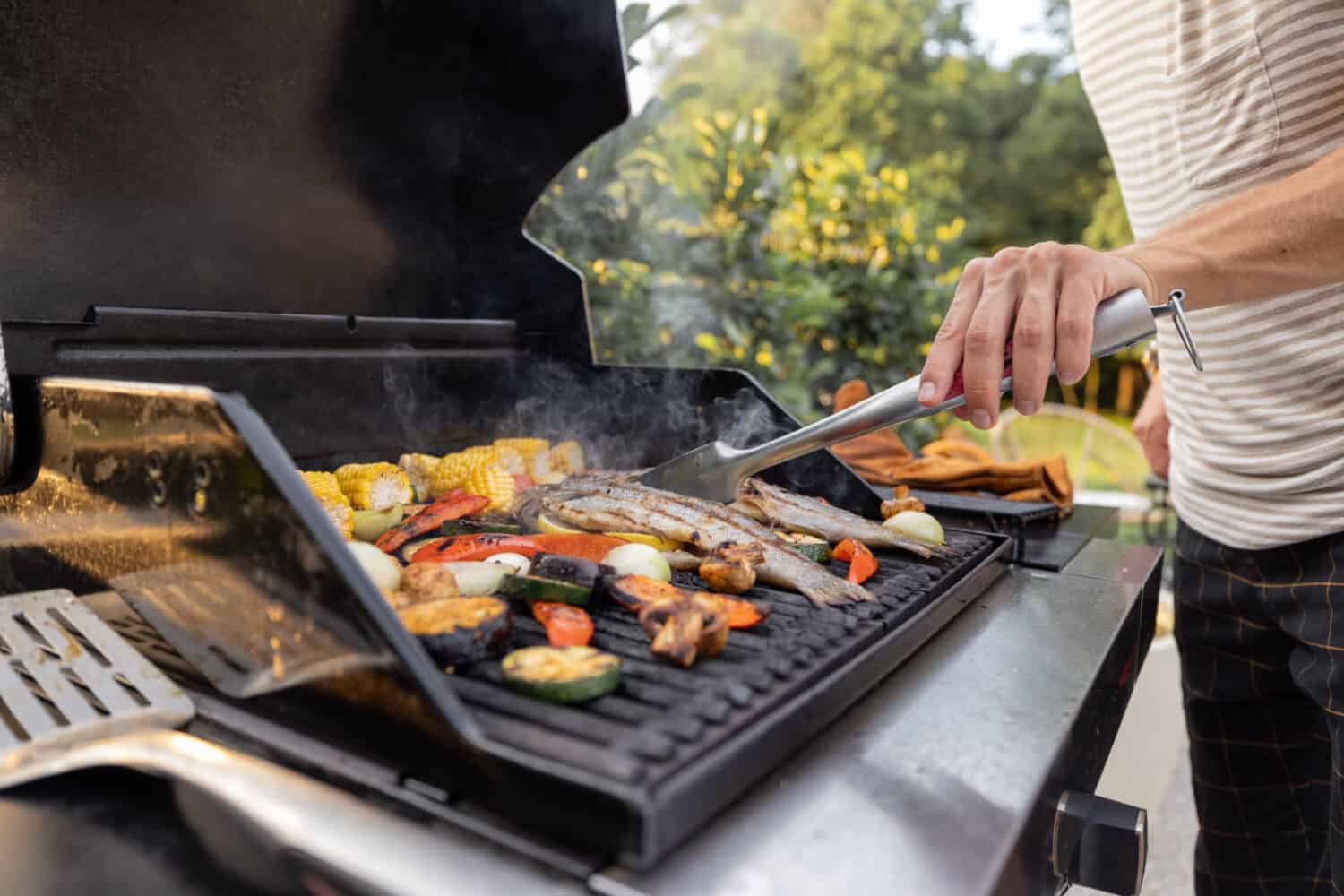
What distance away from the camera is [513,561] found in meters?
1.47

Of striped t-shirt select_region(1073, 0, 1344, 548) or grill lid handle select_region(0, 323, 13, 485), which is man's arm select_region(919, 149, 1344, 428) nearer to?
striped t-shirt select_region(1073, 0, 1344, 548)

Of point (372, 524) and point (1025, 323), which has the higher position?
point (1025, 323)

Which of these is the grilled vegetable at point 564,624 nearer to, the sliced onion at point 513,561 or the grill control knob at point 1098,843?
the sliced onion at point 513,561

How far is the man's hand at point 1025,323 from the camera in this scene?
134cm

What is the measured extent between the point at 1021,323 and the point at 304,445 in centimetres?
155

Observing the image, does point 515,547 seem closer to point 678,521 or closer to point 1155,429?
point 678,521

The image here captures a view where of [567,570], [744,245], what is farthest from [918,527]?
[744,245]

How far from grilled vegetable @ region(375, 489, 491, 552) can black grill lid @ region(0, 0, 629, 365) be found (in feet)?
1.88

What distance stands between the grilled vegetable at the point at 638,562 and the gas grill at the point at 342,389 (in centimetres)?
16

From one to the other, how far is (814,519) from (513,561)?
2.06 ft

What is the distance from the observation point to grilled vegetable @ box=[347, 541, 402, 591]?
1.34 meters

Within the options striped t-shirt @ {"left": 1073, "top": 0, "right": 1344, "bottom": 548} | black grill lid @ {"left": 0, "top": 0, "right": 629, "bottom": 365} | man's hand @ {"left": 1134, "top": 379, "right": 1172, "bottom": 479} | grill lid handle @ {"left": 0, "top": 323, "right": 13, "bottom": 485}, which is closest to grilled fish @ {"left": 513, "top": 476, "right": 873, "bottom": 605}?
black grill lid @ {"left": 0, "top": 0, "right": 629, "bottom": 365}

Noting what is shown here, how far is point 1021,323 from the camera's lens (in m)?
1.34

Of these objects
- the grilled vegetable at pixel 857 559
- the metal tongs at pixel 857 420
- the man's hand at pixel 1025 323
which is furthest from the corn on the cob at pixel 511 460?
the man's hand at pixel 1025 323
